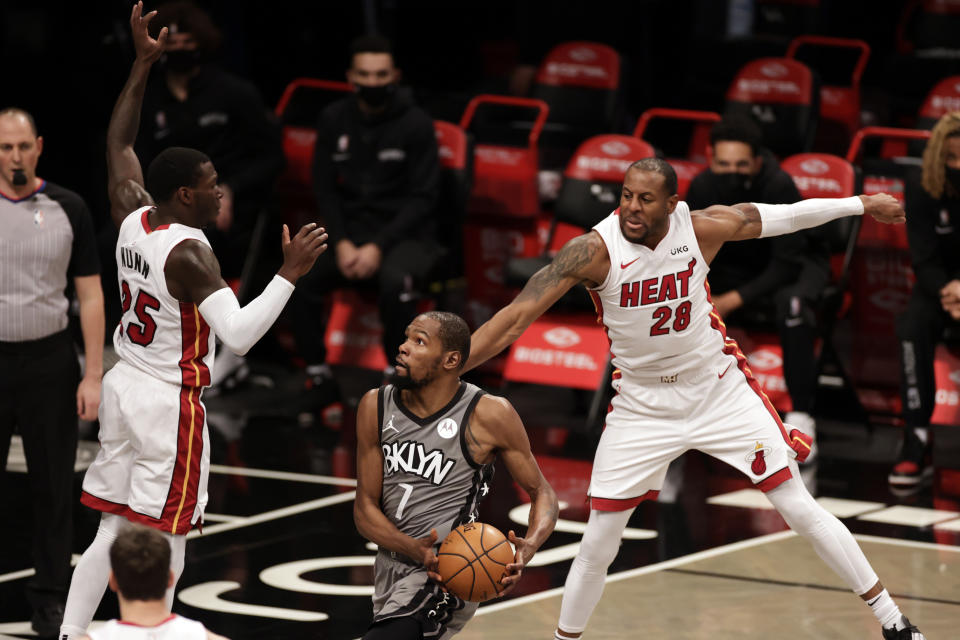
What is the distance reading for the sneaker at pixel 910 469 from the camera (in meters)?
8.91

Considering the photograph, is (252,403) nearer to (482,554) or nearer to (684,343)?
(684,343)

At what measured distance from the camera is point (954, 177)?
8875 millimetres

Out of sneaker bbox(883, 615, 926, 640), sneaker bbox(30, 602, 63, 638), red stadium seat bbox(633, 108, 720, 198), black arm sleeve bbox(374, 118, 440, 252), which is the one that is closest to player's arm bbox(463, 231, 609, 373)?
sneaker bbox(883, 615, 926, 640)

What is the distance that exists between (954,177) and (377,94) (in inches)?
141

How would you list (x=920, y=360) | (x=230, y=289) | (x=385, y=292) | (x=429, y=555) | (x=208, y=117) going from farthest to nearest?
1. (x=208, y=117)
2. (x=385, y=292)
3. (x=920, y=360)
4. (x=230, y=289)
5. (x=429, y=555)

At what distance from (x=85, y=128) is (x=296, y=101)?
182 cm

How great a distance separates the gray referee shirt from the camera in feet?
21.6

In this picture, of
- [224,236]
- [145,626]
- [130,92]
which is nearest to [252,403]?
[224,236]

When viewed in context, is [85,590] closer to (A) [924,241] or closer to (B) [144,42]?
(B) [144,42]

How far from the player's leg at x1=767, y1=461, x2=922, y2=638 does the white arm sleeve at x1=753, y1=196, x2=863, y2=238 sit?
0.99 metres

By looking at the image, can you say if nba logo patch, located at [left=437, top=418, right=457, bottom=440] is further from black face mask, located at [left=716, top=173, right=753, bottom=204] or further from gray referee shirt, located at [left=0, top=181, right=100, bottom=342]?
black face mask, located at [left=716, top=173, right=753, bottom=204]

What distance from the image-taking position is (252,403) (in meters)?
10.8

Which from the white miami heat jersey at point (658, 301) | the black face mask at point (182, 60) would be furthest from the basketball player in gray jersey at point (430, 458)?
the black face mask at point (182, 60)

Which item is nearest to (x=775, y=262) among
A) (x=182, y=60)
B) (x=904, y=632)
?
(x=904, y=632)
